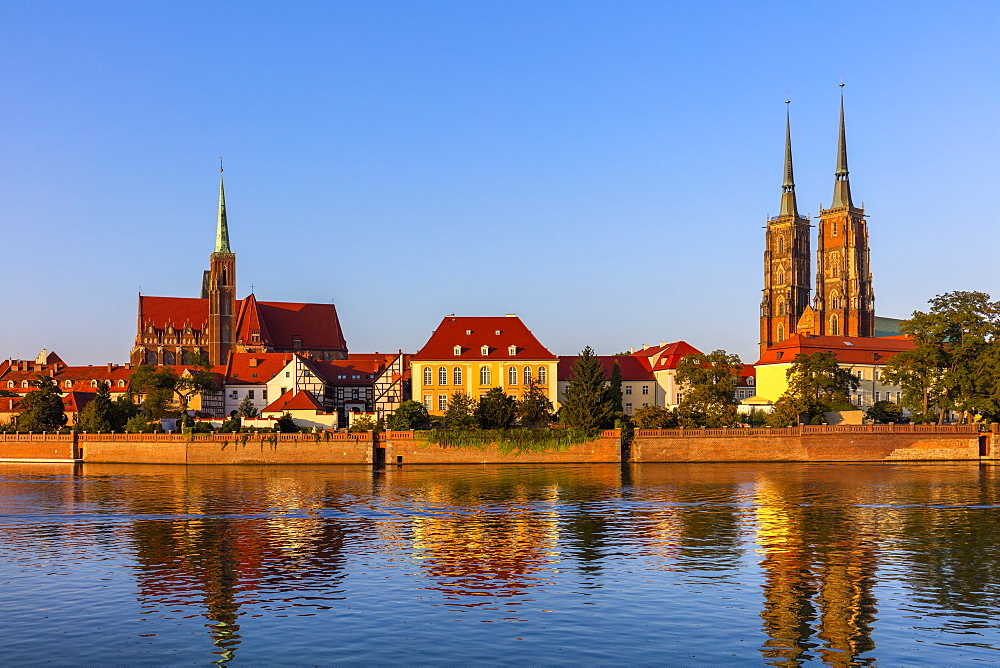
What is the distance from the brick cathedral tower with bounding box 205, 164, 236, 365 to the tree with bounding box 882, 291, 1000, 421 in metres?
92.4

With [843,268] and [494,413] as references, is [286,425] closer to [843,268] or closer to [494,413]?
[494,413]

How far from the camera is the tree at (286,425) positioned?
8373 cm

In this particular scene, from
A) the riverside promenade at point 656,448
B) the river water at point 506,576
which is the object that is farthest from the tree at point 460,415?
the river water at point 506,576

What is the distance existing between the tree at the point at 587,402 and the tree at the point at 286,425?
23.0 metres

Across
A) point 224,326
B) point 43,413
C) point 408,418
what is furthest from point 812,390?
point 224,326

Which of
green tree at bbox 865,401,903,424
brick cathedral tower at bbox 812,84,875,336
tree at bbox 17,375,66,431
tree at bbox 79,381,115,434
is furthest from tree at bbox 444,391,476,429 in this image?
brick cathedral tower at bbox 812,84,875,336

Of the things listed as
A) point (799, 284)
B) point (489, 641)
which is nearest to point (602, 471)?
point (489, 641)

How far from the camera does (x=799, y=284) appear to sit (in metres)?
152

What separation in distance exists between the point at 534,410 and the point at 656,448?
Answer: 34.9 ft

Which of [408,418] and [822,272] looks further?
[822,272]

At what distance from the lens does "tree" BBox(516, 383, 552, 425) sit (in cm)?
8062

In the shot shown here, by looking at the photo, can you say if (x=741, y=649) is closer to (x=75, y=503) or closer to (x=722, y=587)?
(x=722, y=587)

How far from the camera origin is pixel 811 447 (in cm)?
7450

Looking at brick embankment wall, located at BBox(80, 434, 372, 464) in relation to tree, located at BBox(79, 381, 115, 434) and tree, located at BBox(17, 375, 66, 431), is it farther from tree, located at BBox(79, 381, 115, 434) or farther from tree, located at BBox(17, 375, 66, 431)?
tree, located at BBox(17, 375, 66, 431)
